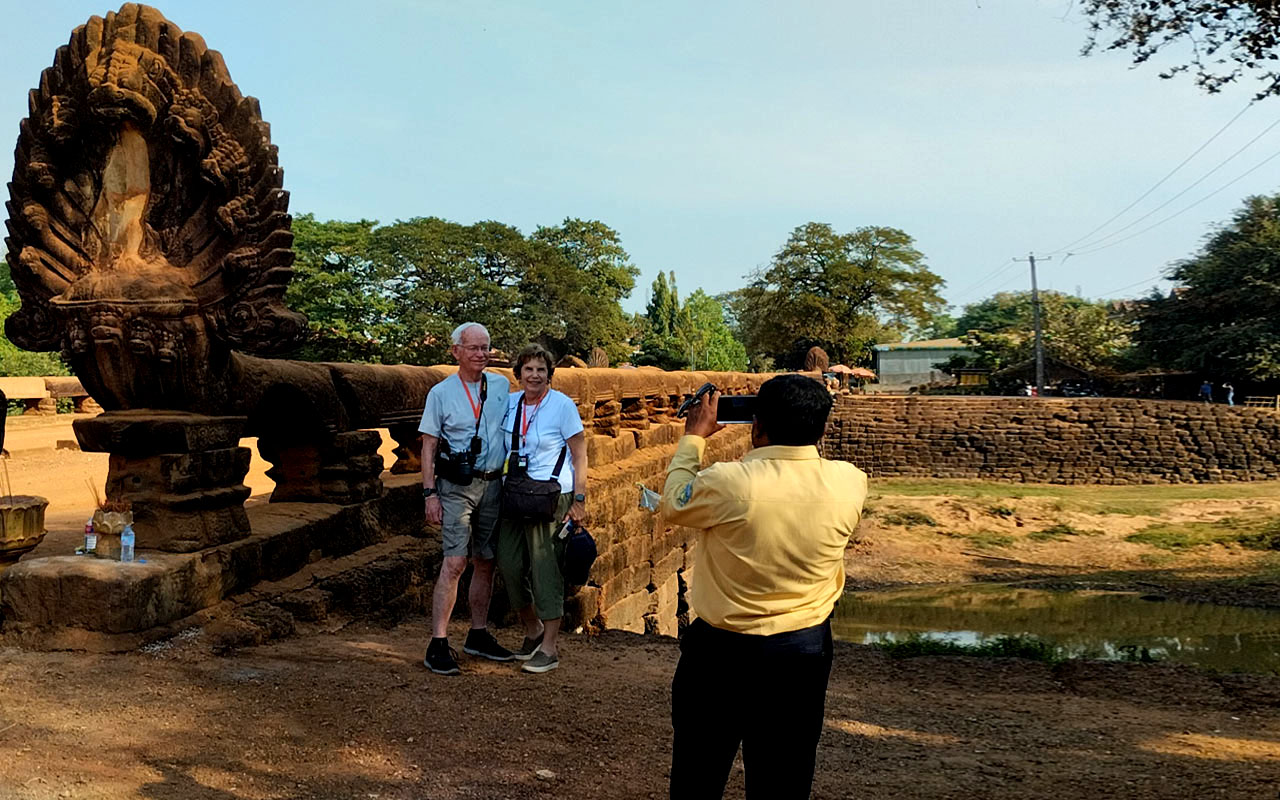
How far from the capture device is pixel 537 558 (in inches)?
194

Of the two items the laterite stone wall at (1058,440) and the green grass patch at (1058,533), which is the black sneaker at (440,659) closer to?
the green grass patch at (1058,533)

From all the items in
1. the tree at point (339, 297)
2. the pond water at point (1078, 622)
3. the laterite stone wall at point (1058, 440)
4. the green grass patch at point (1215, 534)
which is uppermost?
the tree at point (339, 297)

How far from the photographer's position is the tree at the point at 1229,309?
3127cm

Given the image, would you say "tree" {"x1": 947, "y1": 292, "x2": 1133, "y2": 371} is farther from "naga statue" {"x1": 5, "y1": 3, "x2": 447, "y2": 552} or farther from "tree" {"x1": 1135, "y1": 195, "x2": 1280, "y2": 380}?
"naga statue" {"x1": 5, "y1": 3, "x2": 447, "y2": 552}

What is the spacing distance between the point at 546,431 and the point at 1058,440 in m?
28.6

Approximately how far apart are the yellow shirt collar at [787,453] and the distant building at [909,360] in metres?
61.6

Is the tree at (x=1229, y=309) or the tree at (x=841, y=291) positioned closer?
the tree at (x=1229, y=309)

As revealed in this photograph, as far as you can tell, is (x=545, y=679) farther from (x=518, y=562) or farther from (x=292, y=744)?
(x=292, y=744)

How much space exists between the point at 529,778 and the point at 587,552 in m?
1.52

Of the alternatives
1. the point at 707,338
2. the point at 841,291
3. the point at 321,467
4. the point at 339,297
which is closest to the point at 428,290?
the point at 339,297

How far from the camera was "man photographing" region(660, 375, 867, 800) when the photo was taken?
2.73 meters

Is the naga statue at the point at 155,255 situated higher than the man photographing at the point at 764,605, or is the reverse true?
the naga statue at the point at 155,255

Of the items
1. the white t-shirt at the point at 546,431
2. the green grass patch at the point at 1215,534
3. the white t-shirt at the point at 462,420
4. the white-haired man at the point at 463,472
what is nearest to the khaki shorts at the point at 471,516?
the white-haired man at the point at 463,472

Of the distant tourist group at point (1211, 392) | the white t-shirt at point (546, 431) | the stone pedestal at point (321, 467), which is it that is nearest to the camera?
the white t-shirt at point (546, 431)
